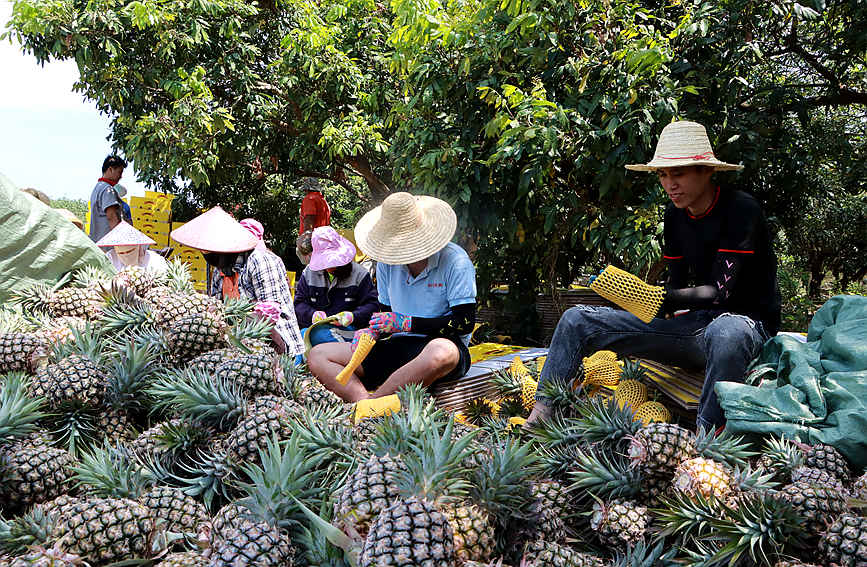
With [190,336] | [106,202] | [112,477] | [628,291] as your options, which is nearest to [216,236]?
[190,336]

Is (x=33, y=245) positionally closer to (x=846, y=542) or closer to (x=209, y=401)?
(x=209, y=401)

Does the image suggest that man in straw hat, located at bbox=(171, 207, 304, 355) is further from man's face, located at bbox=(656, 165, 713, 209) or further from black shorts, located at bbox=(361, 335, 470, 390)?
man's face, located at bbox=(656, 165, 713, 209)

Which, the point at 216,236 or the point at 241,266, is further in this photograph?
the point at 241,266

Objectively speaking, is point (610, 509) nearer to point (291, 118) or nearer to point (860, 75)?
point (860, 75)

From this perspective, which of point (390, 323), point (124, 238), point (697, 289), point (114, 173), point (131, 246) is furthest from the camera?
point (114, 173)

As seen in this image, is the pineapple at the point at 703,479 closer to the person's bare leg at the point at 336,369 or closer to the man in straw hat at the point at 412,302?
the man in straw hat at the point at 412,302

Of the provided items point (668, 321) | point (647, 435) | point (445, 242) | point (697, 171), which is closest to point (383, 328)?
point (445, 242)

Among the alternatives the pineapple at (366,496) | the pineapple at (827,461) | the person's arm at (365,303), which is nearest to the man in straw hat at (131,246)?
the person's arm at (365,303)

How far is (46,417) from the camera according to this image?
1855 mm

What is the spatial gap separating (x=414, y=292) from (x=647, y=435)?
2.30m

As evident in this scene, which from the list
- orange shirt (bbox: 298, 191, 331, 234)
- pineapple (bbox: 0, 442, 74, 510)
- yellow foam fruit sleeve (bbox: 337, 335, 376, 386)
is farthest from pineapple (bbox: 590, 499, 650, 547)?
orange shirt (bbox: 298, 191, 331, 234)

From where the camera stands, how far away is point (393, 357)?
3.69 meters

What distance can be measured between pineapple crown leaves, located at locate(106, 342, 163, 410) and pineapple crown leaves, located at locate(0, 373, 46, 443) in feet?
0.64

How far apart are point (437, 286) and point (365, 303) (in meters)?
1.43
